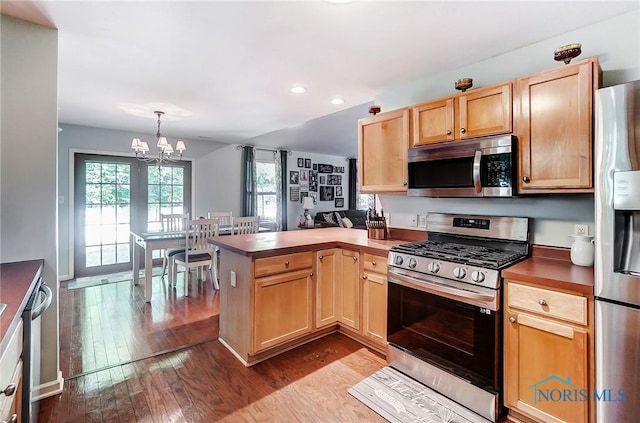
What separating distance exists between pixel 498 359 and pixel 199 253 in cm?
353

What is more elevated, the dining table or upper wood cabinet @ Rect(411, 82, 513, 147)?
upper wood cabinet @ Rect(411, 82, 513, 147)

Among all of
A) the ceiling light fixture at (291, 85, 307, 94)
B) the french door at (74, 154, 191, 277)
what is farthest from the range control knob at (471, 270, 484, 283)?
the french door at (74, 154, 191, 277)

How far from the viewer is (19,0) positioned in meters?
1.66

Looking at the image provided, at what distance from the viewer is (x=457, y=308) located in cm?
188

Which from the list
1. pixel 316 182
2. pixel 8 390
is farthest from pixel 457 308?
pixel 316 182

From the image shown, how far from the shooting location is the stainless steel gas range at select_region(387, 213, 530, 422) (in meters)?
1.75

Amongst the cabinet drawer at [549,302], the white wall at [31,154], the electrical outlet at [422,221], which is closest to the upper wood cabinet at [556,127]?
the cabinet drawer at [549,302]

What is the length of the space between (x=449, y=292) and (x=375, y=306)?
2.38ft

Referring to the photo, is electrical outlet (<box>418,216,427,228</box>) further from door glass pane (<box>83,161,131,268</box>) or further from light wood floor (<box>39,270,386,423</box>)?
door glass pane (<box>83,161,131,268</box>)

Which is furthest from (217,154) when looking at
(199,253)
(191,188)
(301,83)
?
(301,83)

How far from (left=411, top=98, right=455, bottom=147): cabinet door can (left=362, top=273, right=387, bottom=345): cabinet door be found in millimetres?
1128

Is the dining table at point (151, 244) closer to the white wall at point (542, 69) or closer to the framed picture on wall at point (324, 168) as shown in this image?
the white wall at point (542, 69)

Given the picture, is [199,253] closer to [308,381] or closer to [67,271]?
[67,271]

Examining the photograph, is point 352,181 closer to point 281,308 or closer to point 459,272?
point 281,308
